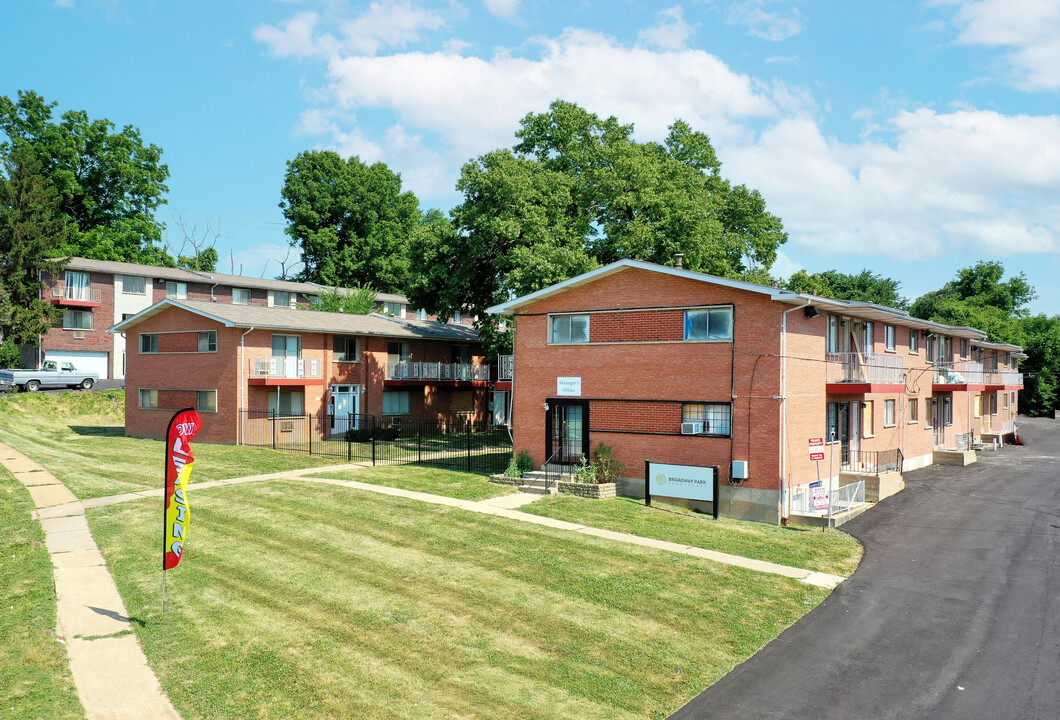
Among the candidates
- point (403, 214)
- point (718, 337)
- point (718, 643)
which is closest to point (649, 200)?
point (718, 337)

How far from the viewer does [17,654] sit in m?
10.3

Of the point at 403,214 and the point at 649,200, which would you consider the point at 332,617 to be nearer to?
the point at 649,200

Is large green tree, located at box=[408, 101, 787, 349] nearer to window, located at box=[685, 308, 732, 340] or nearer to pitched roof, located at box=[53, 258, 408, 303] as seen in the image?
window, located at box=[685, 308, 732, 340]

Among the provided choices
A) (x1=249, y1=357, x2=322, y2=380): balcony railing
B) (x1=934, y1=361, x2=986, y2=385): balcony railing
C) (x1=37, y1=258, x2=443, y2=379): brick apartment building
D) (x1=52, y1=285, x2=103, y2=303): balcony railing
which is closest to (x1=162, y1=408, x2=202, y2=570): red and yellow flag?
(x1=249, y1=357, x2=322, y2=380): balcony railing

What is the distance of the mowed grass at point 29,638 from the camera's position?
9.01m

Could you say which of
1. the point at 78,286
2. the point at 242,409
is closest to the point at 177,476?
the point at 242,409

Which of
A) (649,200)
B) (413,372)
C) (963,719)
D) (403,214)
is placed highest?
(403,214)

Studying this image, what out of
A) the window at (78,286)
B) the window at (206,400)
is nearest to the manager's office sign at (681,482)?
the window at (206,400)

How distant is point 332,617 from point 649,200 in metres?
29.1

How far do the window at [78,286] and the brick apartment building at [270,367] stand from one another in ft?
62.0

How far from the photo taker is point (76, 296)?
55031mm

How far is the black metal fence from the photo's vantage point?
3052 cm

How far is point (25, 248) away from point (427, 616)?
51.3 metres

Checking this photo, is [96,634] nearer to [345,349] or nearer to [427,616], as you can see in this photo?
[427,616]
